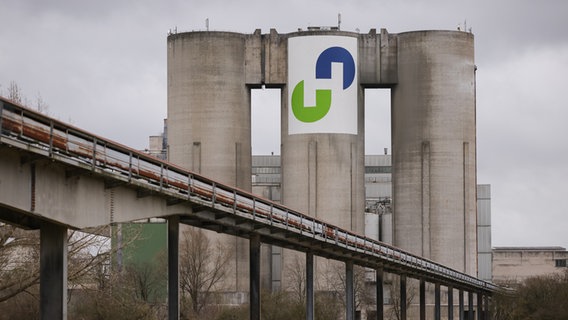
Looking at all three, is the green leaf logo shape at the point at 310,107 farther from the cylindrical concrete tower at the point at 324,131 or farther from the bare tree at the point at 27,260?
the bare tree at the point at 27,260

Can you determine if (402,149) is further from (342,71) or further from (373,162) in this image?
(373,162)

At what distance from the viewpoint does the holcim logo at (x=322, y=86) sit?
113 meters

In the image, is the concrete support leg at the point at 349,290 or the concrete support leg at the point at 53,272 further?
the concrete support leg at the point at 349,290

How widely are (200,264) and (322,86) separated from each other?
1744 cm

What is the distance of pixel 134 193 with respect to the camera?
40.1 metres

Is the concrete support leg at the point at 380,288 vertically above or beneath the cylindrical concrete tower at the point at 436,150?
beneath

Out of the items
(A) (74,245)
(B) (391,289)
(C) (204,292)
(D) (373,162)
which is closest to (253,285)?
(A) (74,245)

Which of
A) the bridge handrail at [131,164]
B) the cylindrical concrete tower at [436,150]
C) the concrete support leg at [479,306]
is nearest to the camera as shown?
the bridge handrail at [131,164]

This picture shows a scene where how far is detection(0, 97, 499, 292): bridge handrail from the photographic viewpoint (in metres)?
33.5

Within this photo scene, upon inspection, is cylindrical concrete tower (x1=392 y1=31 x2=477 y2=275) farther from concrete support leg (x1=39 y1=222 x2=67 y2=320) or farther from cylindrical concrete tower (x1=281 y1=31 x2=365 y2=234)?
concrete support leg (x1=39 y1=222 x2=67 y2=320)

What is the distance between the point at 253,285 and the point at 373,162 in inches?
3402

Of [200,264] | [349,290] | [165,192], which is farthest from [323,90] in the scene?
[165,192]

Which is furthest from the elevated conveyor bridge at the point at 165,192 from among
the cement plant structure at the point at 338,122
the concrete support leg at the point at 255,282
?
the cement plant structure at the point at 338,122

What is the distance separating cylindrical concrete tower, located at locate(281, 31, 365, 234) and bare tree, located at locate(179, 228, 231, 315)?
724 centimetres
